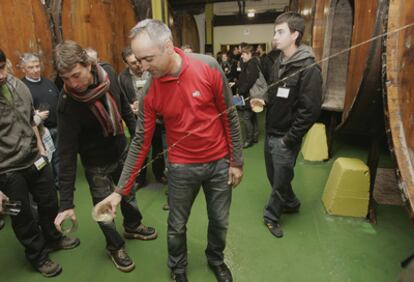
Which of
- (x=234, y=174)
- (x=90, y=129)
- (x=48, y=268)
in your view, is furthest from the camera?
(x=48, y=268)

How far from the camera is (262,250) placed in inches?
88.0

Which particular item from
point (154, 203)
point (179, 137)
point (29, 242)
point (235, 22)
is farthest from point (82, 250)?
point (235, 22)

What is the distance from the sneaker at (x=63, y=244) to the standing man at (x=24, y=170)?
0.55 feet

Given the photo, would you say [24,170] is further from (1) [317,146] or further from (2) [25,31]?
(1) [317,146]

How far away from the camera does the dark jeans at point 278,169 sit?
2221 mm

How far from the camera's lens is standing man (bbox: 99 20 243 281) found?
1.34 meters

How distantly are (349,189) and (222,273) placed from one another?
1.34 metres

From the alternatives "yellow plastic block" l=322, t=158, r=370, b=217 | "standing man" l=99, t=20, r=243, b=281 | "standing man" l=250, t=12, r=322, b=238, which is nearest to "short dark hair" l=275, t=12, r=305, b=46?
"standing man" l=250, t=12, r=322, b=238

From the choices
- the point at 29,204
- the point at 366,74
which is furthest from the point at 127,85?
the point at 366,74

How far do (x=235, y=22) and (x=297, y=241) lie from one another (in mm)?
12392

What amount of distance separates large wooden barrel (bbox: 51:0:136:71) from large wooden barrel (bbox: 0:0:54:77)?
0.66ft

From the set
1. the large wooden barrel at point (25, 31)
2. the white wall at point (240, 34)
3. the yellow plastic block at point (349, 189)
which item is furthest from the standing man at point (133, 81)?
the white wall at point (240, 34)

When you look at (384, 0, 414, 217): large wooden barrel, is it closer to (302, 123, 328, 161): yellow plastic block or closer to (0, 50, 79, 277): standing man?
(0, 50, 79, 277): standing man

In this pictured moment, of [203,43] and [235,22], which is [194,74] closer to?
[203,43]
